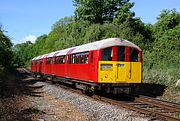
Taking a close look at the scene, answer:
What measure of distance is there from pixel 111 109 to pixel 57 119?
2.87m

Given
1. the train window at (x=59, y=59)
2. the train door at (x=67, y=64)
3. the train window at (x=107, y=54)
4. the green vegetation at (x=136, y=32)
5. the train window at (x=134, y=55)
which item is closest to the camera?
the train window at (x=107, y=54)

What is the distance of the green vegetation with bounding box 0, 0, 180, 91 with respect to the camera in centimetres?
2769

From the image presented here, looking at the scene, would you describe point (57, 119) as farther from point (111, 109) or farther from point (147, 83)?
point (147, 83)

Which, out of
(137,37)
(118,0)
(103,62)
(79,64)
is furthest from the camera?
(118,0)

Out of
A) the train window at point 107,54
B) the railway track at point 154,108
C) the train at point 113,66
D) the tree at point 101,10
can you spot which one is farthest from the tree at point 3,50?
the railway track at point 154,108

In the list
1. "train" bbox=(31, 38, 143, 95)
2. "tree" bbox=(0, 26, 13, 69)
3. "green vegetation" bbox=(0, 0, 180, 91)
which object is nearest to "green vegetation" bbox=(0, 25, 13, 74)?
"tree" bbox=(0, 26, 13, 69)

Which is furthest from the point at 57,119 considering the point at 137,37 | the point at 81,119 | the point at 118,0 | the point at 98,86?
the point at 118,0

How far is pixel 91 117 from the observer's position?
1410 centimetres

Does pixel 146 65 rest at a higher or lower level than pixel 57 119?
higher

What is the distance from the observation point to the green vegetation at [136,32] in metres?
27.7

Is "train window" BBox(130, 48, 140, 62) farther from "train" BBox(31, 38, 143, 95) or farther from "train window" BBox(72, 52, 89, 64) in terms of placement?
"train window" BBox(72, 52, 89, 64)

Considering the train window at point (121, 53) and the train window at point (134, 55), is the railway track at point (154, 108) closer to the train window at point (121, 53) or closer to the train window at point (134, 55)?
the train window at point (134, 55)

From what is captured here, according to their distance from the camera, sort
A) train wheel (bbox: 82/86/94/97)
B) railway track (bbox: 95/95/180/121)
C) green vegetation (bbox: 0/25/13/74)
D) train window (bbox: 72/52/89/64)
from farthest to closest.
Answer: green vegetation (bbox: 0/25/13/74) < train wheel (bbox: 82/86/94/97) < train window (bbox: 72/52/89/64) < railway track (bbox: 95/95/180/121)

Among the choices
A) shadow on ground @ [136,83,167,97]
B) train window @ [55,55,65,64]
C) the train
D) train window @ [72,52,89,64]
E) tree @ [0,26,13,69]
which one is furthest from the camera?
tree @ [0,26,13,69]
